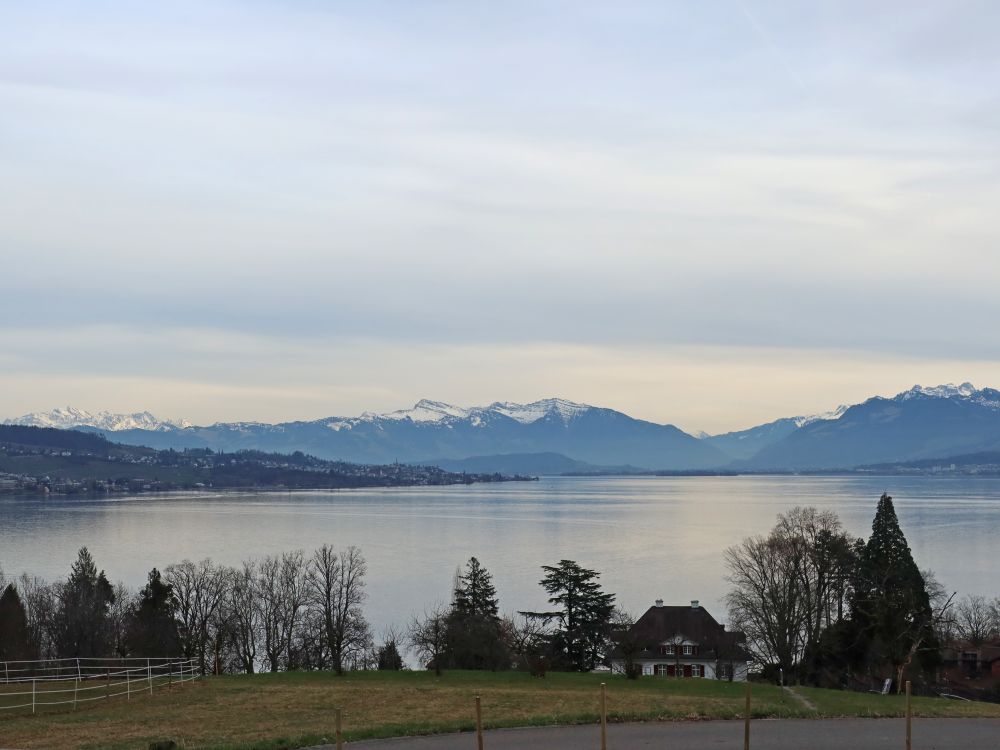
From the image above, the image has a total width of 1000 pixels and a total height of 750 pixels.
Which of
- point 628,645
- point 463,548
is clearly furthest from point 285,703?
point 463,548

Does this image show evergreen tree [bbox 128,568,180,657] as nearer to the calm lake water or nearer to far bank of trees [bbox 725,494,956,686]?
the calm lake water

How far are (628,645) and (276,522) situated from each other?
11710cm

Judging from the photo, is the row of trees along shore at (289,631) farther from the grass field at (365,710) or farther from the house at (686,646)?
the grass field at (365,710)

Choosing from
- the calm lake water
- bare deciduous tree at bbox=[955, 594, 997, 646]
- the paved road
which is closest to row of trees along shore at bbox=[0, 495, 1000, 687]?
bare deciduous tree at bbox=[955, 594, 997, 646]

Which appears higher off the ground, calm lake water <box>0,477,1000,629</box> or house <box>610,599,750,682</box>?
house <box>610,599,750,682</box>

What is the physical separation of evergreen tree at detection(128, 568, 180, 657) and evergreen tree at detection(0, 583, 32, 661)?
425cm

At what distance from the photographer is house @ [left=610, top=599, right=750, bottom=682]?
46.1 metres

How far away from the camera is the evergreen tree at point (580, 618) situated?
4472 cm

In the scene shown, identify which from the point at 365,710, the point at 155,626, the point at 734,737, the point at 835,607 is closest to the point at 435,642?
the point at 155,626

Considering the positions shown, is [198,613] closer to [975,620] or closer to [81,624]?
[81,624]

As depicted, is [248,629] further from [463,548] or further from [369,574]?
[463,548]

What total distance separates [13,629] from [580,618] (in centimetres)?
2425

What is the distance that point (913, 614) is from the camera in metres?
38.6

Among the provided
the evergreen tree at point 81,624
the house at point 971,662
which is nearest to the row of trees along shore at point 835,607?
the house at point 971,662
